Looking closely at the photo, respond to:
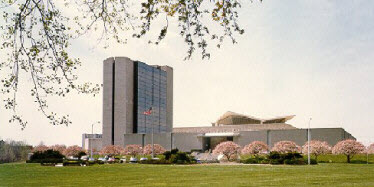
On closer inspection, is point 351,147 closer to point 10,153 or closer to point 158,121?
point 10,153

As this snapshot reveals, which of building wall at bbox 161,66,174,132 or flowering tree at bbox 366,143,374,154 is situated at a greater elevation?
building wall at bbox 161,66,174,132

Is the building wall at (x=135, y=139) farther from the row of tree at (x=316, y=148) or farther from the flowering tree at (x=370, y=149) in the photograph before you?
the flowering tree at (x=370, y=149)

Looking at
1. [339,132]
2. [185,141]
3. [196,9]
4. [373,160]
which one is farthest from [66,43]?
[185,141]

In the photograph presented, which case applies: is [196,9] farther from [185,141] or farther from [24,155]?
[185,141]

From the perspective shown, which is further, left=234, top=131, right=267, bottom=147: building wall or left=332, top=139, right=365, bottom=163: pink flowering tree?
left=234, top=131, right=267, bottom=147: building wall

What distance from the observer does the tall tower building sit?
140m

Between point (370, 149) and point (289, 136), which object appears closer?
point (370, 149)

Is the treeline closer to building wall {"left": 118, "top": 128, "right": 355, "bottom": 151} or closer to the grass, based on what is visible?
building wall {"left": 118, "top": 128, "right": 355, "bottom": 151}

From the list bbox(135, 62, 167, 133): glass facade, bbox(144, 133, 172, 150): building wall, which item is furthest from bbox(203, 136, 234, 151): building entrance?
bbox(135, 62, 167, 133): glass facade

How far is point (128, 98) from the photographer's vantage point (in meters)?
143

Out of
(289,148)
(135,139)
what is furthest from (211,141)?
(289,148)

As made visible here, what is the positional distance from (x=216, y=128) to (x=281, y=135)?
26604 mm

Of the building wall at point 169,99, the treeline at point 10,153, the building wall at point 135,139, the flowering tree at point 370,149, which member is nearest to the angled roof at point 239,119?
the building wall at point 135,139

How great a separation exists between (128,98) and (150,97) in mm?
15287
